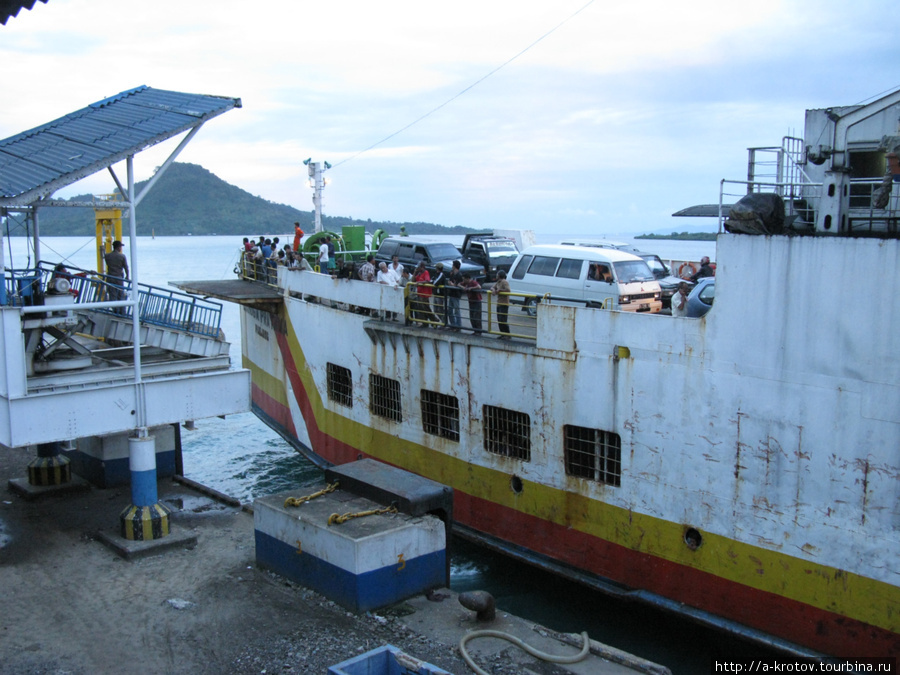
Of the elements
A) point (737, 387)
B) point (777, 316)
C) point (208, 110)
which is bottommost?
point (737, 387)

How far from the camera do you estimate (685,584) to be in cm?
1112

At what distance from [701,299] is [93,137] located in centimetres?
973

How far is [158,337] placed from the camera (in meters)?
13.8

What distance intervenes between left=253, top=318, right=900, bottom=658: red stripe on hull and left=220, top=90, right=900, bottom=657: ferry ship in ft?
0.08

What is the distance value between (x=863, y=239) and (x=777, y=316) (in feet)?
4.51

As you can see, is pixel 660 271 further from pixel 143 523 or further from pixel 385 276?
pixel 143 523

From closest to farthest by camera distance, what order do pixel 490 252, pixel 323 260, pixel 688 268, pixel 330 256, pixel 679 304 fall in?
pixel 679 304 < pixel 688 268 < pixel 490 252 < pixel 323 260 < pixel 330 256

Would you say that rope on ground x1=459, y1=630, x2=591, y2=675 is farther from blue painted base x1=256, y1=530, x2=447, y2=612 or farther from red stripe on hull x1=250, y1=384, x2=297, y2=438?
red stripe on hull x1=250, y1=384, x2=297, y2=438

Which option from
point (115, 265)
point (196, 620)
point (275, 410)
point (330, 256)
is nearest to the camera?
point (196, 620)

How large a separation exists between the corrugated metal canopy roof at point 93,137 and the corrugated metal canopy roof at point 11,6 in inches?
164

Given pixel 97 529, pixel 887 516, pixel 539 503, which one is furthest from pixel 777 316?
pixel 97 529

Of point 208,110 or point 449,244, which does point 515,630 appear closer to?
point 208,110

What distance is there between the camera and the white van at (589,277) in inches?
576

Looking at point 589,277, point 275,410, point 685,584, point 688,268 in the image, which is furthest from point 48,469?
point 688,268
